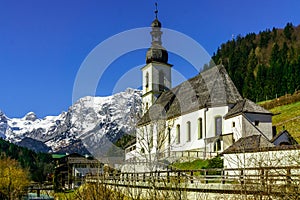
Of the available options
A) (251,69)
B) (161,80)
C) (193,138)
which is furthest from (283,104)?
(251,69)

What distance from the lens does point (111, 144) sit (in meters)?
67.0

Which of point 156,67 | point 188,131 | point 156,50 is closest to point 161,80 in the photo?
point 156,67

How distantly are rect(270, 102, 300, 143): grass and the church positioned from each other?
9.50 m

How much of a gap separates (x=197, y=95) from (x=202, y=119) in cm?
410

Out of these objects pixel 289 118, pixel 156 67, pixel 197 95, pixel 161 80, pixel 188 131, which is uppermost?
pixel 156 67

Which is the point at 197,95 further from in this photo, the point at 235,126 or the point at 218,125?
the point at 235,126

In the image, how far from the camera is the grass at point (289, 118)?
49.9 m

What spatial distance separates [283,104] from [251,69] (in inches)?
1697

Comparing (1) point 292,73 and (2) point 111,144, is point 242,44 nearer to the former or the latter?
(1) point 292,73

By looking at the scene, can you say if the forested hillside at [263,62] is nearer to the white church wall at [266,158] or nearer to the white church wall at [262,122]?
the white church wall at [262,122]

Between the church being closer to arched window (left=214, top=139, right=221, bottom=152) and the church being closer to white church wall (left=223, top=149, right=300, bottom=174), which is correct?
arched window (left=214, top=139, right=221, bottom=152)

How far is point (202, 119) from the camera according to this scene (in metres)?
42.8

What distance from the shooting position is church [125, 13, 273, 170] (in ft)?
121

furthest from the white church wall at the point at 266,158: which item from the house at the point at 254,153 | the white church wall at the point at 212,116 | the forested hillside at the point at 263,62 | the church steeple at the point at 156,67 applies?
the forested hillside at the point at 263,62
